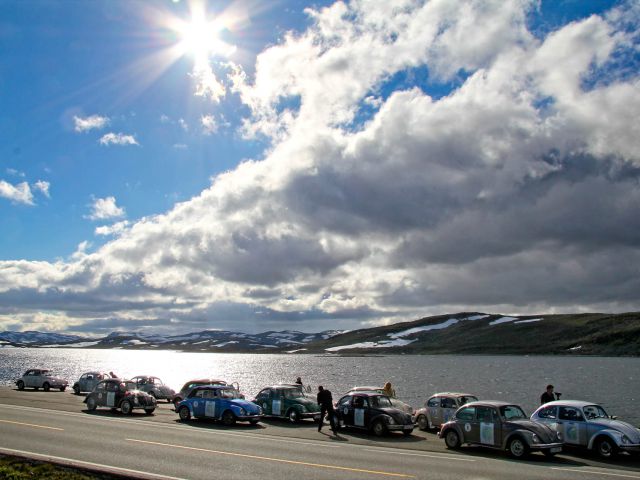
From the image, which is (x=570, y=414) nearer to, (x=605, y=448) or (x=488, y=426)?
(x=605, y=448)

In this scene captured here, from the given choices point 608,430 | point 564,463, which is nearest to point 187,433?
point 564,463

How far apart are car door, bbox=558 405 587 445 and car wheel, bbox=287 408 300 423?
13369 mm

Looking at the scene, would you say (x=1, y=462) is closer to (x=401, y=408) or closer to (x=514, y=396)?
(x=401, y=408)

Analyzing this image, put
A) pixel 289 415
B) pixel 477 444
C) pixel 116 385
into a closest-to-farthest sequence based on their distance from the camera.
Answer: pixel 477 444 < pixel 289 415 < pixel 116 385

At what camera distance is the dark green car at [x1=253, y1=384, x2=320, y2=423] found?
1149 inches

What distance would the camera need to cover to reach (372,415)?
25.3m

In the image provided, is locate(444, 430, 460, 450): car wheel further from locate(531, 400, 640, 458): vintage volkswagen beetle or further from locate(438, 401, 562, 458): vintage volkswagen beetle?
locate(531, 400, 640, 458): vintage volkswagen beetle

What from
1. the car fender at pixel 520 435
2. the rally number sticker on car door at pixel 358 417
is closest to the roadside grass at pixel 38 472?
the car fender at pixel 520 435

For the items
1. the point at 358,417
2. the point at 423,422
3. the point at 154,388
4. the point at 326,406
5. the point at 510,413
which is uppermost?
Answer: the point at 510,413

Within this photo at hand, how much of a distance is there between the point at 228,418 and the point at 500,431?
1333 cm

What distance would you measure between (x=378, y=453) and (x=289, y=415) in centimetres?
1123

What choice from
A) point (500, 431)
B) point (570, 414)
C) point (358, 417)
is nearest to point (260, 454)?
point (500, 431)

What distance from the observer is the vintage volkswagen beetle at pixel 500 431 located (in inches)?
742

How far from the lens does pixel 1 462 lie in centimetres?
1448
